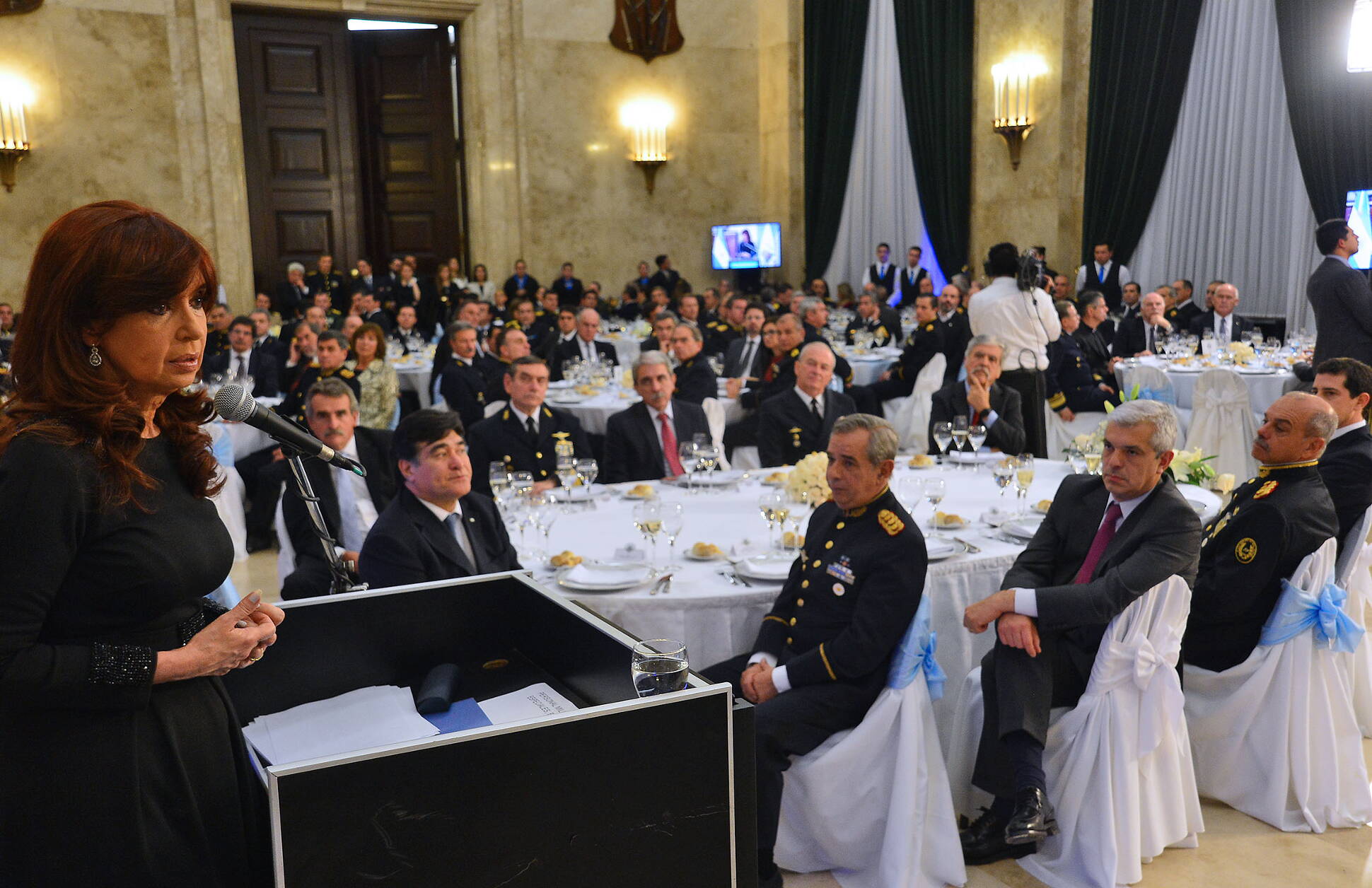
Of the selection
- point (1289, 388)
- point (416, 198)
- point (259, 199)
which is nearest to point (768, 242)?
point (416, 198)

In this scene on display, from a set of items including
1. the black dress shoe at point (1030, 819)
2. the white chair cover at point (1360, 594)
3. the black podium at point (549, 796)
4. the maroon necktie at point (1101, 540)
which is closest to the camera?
the black podium at point (549, 796)

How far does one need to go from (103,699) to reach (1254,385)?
A: 701cm

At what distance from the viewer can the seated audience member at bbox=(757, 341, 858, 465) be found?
5.12 meters

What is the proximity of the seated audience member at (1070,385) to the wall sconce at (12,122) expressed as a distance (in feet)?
33.6

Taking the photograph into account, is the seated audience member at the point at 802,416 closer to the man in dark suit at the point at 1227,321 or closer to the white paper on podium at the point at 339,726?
the white paper on podium at the point at 339,726

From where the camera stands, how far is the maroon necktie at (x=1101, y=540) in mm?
3012

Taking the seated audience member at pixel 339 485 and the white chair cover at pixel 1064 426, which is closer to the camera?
the seated audience member at pixel 339 485

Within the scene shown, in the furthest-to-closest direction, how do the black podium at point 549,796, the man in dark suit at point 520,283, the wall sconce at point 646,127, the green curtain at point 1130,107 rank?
1. the wall sconce at point 646,127
2. the man in dark suit at point 520,283
3. the green curtain at point 1130,107
4. the black podium at point 549,796

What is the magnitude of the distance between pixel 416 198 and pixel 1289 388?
10411mm

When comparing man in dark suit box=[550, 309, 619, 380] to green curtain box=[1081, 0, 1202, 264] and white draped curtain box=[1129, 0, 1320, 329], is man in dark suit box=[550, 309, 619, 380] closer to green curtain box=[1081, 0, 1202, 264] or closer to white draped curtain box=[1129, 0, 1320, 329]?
green curtain box=[1081, 0, 1202, 264]

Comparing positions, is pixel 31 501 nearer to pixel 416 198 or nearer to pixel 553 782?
pixel 553 782

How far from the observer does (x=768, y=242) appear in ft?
49.2

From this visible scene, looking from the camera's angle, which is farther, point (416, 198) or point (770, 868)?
point (416, 198)

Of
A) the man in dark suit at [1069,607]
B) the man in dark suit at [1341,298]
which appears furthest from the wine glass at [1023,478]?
the man in dark suit at [1341,298]
